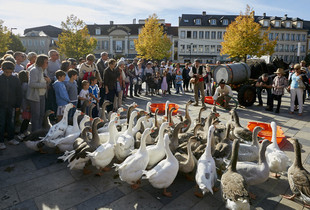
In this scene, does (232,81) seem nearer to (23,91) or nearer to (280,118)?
(280,118)

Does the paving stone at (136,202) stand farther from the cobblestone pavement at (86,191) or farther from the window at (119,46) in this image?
the window at (119,46)

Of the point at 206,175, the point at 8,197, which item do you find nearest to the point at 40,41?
the point at 8,197

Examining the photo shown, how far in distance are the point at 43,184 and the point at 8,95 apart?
283cm

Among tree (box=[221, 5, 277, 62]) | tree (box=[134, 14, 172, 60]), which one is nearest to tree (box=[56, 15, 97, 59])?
tree (box=[134, 14, 172, 60])

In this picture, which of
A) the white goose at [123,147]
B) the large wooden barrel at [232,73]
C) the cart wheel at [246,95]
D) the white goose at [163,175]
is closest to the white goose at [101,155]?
the white goose at [123,147]

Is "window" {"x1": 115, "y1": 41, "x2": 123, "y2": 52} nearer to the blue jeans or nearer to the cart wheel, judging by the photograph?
the cart wheel

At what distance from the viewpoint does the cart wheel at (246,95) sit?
11.3 meters

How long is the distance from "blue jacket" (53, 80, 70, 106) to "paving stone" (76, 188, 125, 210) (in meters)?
3.36

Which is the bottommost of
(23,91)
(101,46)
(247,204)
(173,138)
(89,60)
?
(247,204)

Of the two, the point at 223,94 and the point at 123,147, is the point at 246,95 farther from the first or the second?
the point at 123,147

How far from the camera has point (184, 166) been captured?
173 inches

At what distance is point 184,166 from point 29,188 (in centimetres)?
299

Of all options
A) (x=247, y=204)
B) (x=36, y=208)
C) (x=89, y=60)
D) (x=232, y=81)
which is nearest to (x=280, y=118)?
(x=232, y=81)

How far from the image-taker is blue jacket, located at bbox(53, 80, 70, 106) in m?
6.42
